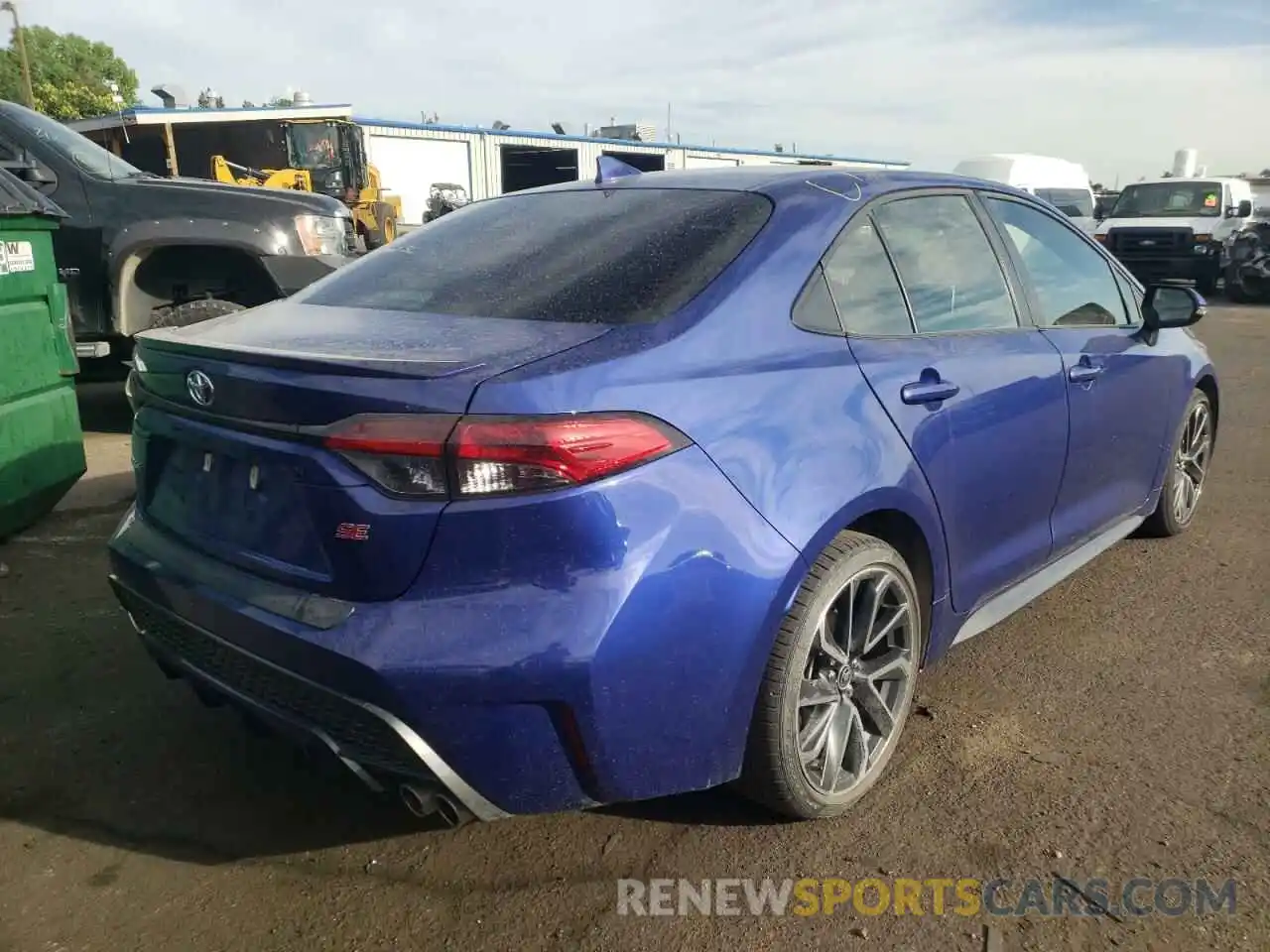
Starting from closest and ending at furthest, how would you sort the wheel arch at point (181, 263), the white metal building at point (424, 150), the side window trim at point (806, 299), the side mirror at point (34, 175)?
the side window trim at point (806, 299), the side mirror at point (34, 175), the wheel arch at point (181, 263), the white metal building at point (424, 150)

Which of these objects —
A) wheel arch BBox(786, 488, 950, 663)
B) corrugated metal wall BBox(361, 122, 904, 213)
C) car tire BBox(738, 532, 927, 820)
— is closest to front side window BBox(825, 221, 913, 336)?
wheel arch BBox(786, 488, 950, 663)

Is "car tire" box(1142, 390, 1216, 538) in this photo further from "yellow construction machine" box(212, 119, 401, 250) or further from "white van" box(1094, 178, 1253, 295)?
"yellow construction machine" box(212, 119, 401, 250)

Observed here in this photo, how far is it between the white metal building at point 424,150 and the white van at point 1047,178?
1.57m

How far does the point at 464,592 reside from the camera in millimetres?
1949

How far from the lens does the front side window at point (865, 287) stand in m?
2.63

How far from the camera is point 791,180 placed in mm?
2799

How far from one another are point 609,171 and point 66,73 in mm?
65427

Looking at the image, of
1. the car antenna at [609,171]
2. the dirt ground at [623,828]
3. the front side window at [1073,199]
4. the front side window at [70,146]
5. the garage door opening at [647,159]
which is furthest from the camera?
the garage door opening at [647,159]

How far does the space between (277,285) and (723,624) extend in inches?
211

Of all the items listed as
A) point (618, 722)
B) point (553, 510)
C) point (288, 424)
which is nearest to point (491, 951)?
point (618, 722)

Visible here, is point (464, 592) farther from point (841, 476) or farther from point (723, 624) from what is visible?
point (841, 476)

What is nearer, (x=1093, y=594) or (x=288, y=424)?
(x=288, y=424)

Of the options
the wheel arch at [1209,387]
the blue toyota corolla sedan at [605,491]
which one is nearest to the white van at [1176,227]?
the wheel arch at [1209,387]

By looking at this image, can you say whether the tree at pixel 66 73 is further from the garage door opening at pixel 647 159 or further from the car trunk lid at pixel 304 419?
the car trunk lid at pixel 304 419
